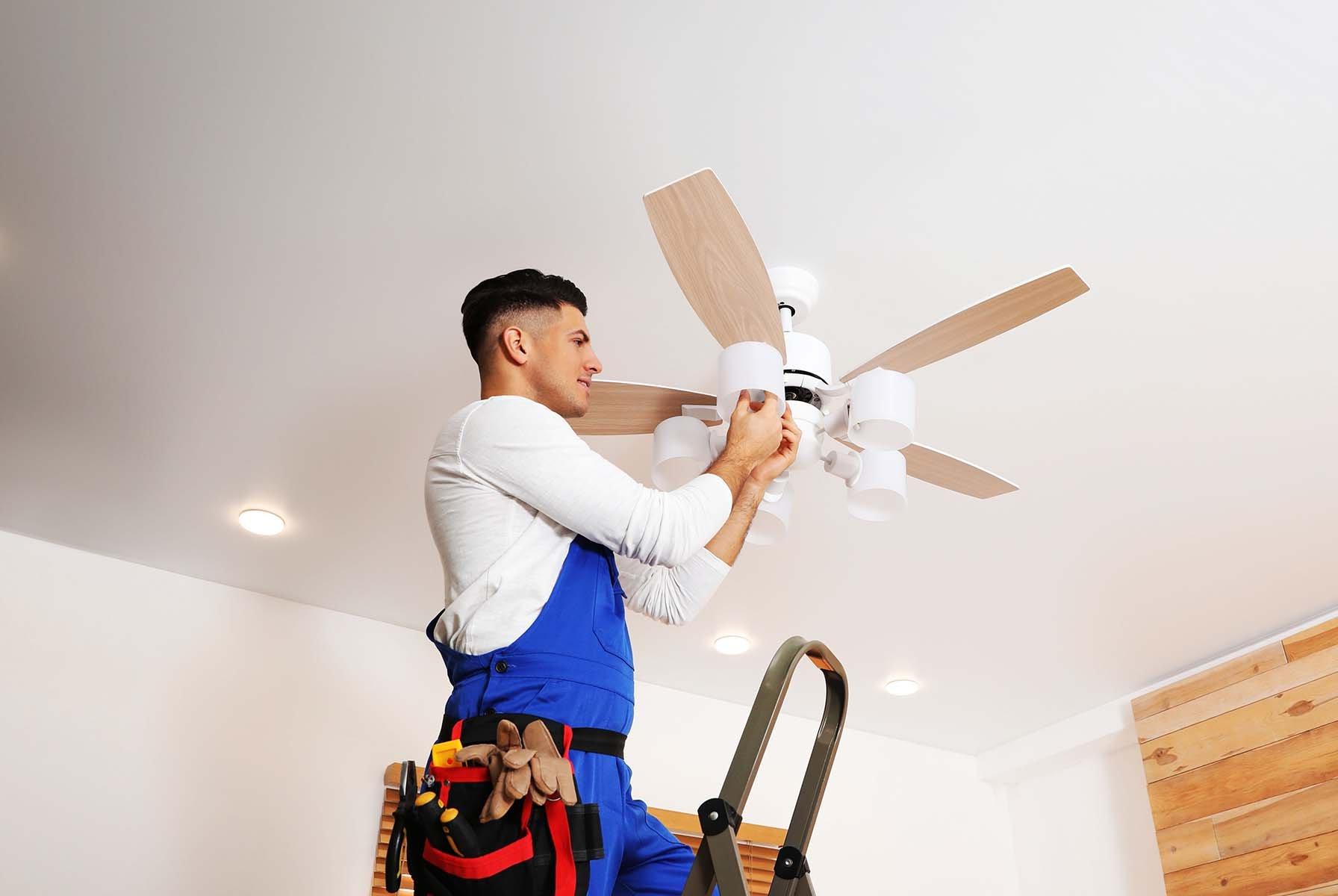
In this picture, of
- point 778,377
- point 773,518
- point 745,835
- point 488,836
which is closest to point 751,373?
point 778,377

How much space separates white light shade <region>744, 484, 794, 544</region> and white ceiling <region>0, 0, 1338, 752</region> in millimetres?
501

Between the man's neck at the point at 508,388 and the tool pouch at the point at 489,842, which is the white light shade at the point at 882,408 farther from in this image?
the tool pouch at the point at 489,842

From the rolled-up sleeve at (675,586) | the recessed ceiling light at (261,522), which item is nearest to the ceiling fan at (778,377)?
the rolled-up sleeve at (675,586)

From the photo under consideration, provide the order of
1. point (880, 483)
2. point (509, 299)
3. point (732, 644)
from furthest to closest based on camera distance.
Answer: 1. point (732, 644)
2. point (880, 483)
3. point (509, 299)

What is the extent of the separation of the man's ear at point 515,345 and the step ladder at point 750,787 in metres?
0.77

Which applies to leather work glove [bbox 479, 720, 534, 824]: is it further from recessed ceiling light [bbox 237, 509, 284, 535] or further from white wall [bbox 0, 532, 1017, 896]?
white wall [bbox 0, 532, 1017, 896]

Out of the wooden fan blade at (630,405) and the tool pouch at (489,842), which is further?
the wooden fan blade at (630,405)

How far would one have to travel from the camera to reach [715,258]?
1.71 m

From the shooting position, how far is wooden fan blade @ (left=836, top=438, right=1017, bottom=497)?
6.91 feet

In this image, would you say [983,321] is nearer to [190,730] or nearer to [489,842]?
[489,842]

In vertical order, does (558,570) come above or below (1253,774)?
below

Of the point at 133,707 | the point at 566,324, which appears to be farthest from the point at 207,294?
the point at 133,707

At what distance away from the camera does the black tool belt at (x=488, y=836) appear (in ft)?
4.00

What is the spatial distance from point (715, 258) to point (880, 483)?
512 millimetres
